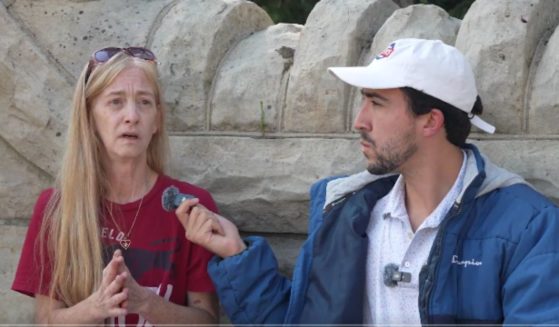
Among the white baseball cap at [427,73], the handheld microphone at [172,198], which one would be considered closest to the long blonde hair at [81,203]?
the handheld microphone at [172,198]

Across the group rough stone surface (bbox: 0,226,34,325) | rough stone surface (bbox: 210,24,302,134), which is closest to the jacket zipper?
rough stone surface (bbox: 210,24,302,134)

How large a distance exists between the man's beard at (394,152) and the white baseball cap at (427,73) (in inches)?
5.2

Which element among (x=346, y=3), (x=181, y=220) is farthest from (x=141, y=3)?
(x=181, y=220)

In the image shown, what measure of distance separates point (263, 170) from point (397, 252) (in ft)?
2.10

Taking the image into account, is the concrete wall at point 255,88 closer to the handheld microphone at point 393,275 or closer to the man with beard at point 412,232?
the man with beard at point 412,232

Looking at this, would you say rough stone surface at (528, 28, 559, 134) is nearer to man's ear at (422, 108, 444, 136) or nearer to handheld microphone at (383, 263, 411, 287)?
man's ear at (422, 108, 444, 136)

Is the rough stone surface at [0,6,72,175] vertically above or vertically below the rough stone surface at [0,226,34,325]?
above

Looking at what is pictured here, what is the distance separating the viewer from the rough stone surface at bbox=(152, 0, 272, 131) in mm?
3119

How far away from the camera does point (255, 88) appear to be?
3.03m

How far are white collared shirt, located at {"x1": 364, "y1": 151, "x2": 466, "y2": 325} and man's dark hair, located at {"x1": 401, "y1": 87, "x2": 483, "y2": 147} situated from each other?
0.07 meters

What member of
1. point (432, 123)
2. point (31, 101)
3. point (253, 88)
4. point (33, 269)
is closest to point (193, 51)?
point (253, 88)

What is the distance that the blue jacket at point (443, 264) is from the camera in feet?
7.45

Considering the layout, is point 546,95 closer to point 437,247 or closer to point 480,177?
point 480,177

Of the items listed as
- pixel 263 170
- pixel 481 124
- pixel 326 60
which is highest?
pixel 326 60
